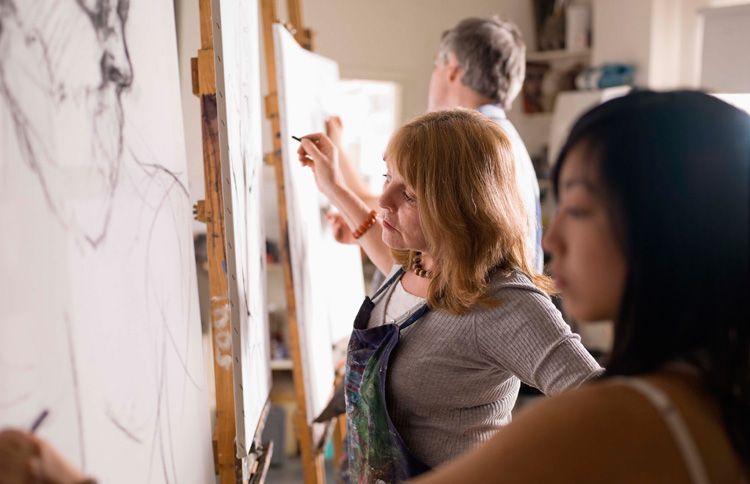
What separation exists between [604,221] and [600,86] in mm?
3757

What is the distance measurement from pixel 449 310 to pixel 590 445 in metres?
0.70

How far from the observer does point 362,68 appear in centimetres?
413

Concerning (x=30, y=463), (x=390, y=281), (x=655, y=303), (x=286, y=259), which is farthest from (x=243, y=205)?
(x=655, y=303)

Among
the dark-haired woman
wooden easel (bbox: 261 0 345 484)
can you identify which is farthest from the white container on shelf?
the dark-haired woman

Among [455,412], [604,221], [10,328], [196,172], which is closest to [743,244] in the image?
[604,221]

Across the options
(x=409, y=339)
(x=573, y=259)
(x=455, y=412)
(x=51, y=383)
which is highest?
(x=573, y=259)

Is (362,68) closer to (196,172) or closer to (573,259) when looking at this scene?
(196,172)

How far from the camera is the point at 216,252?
4.39ft

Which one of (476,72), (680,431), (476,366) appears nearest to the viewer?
(680,431)

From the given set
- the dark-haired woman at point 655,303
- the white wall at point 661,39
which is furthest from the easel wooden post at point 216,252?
the white wall at point 661,39

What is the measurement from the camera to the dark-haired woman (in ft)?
1.94

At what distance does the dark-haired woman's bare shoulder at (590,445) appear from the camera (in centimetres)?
58

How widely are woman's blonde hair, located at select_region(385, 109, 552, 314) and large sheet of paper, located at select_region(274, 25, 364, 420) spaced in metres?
0.58

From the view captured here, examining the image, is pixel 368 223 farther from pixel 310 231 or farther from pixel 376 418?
pixel 376 418
